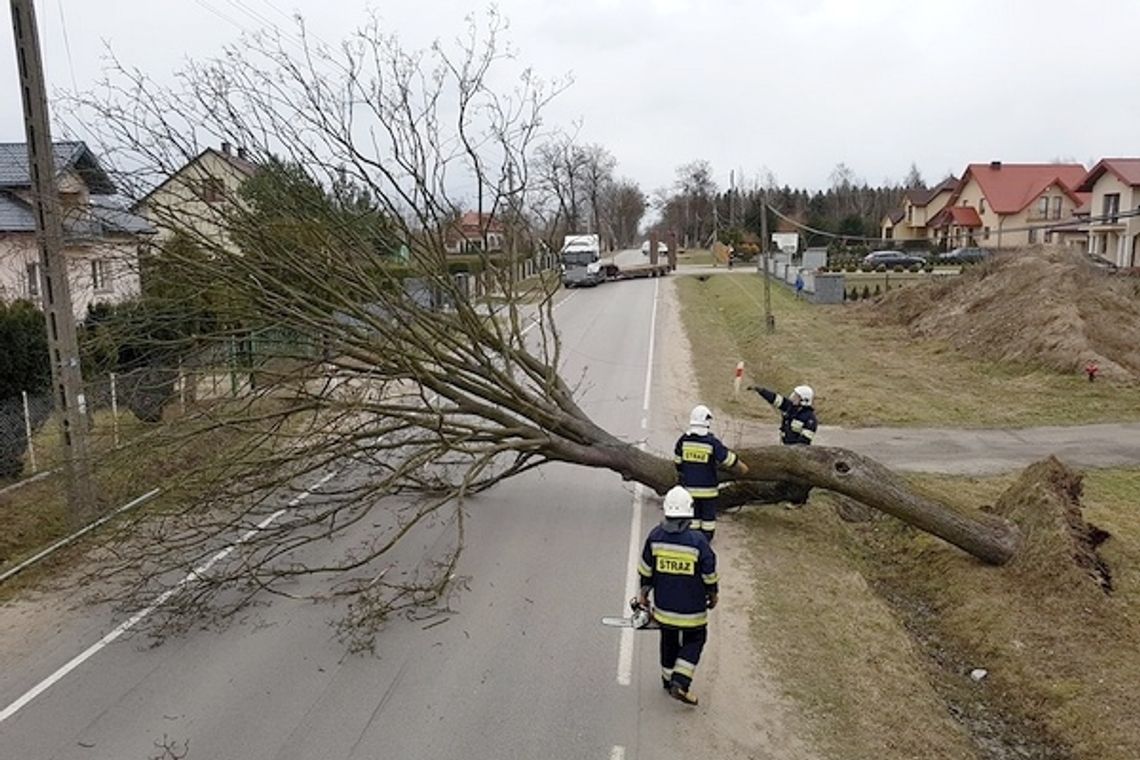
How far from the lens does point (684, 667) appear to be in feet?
22.0

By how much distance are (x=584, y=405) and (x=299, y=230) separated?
31.0 ft

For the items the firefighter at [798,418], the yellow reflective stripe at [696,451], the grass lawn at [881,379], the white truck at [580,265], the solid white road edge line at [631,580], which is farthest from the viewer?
the white truck at [580,265]

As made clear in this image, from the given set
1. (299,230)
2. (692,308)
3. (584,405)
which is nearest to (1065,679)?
(299,230)

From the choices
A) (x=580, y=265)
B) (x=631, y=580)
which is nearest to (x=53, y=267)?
(x=631, y=580)

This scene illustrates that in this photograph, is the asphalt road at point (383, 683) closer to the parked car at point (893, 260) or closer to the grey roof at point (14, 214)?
the grey roof at point (14, 214)

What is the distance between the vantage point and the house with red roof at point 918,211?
77062 millimetres

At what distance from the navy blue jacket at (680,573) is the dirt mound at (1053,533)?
4.29 m

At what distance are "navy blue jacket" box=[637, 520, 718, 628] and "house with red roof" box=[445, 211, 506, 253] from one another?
20.5ft

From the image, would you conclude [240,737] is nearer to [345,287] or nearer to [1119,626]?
[345,287]

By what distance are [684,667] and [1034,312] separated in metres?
21.2

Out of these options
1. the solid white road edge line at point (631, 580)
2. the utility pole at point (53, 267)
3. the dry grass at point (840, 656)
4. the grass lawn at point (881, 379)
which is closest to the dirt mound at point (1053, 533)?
the dry grass at point (840, 656)

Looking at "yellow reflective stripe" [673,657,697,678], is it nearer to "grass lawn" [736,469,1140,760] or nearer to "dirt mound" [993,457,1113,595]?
"grass lawn" [736,469,1140,760]

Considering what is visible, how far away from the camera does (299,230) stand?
1027cm

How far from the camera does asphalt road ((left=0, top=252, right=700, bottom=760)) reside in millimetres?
6414
